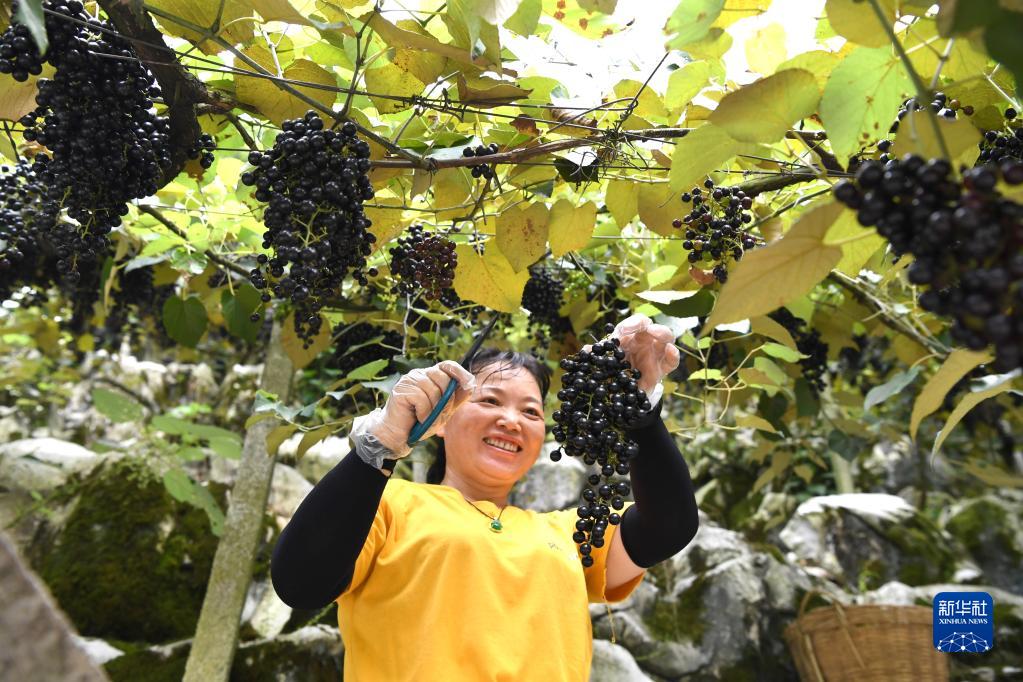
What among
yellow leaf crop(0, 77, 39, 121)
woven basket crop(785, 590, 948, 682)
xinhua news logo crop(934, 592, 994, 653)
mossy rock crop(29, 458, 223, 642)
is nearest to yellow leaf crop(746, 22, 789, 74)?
yellow leaf crop(0, 77, 39, 121)

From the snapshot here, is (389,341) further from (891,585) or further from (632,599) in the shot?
(891,585)

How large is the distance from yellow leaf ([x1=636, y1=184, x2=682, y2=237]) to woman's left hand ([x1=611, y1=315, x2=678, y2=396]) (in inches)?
6.8

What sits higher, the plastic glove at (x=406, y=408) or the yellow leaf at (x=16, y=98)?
the yellow leaf at (x=16, y=98)

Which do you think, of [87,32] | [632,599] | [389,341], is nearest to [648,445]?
[389,341]

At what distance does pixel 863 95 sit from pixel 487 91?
20.4 inches

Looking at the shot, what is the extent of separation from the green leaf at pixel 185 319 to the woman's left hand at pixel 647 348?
3.79ft

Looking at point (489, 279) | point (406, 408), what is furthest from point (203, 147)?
point (489, 279)

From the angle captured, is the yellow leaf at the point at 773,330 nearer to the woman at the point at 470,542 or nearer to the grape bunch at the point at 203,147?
the woman at the point at 470,542

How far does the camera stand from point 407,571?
4.81 feet

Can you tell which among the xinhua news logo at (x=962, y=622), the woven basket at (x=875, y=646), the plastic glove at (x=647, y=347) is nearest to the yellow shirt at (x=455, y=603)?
the plastic glove at (x=647, y=347)

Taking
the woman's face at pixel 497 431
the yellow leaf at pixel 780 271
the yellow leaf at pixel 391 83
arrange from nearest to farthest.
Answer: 1. the yellow leaf at pixel 780 271
2. the yellow leaf at pixel 391 83
3. the woman's face at pixel 497 431

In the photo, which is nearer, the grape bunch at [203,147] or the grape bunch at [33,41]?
the grape bunch at [33,41]

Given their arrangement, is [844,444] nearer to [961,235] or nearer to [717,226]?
[717,226]

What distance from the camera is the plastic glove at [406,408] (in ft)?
4.00
